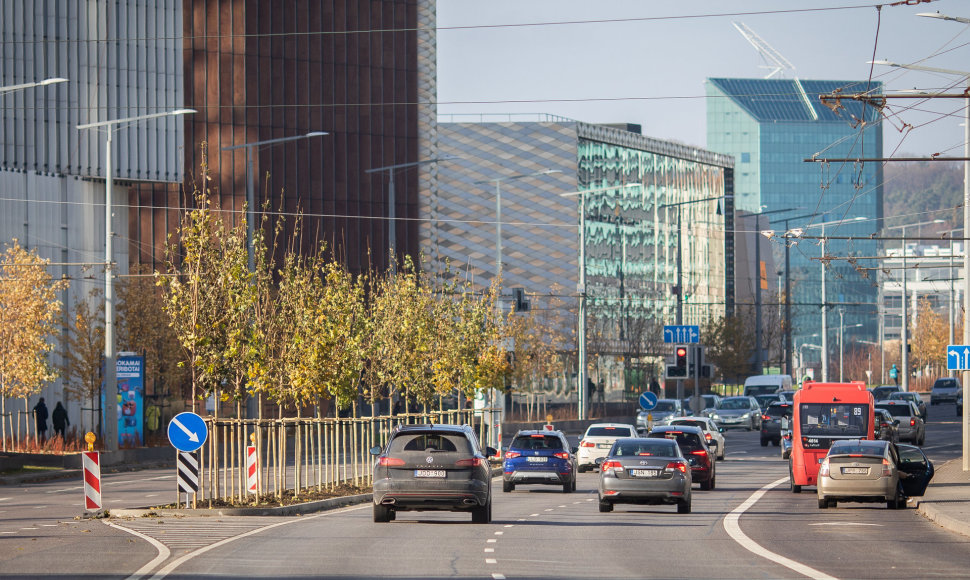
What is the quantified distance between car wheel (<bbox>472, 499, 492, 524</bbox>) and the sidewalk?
7.53 metres

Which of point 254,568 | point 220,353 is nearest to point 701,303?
point 220,353

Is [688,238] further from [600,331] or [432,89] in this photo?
[432,89]

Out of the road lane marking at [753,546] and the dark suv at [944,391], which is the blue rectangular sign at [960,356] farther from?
the dark suv at [944,391]

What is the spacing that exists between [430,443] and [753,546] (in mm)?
5722

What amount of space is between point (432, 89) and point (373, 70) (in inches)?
187

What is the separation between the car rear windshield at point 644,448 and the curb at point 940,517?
4728mm

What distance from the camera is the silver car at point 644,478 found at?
1122 inches

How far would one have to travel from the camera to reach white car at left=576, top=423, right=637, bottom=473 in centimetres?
4291

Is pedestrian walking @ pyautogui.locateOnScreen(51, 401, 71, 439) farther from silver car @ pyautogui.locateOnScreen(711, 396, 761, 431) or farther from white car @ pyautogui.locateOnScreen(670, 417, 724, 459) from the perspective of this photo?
silver car @ pyautogui.locateOnScreen(711, 396, 761, 431)

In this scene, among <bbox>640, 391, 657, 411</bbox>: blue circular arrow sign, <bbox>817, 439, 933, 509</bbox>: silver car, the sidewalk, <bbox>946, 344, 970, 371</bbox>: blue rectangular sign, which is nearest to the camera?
the sidewalk

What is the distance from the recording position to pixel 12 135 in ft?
214

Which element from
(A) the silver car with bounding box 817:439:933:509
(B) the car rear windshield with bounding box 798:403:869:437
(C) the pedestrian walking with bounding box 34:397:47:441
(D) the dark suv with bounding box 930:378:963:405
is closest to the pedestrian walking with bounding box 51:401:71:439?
(C) the pedestrian walking with bounding box 34:397:47:441

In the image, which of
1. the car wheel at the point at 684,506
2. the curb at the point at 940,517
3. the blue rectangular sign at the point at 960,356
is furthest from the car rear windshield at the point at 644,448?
the blue rectangular sign at the point at 960,356

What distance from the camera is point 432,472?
2456 centimetres
